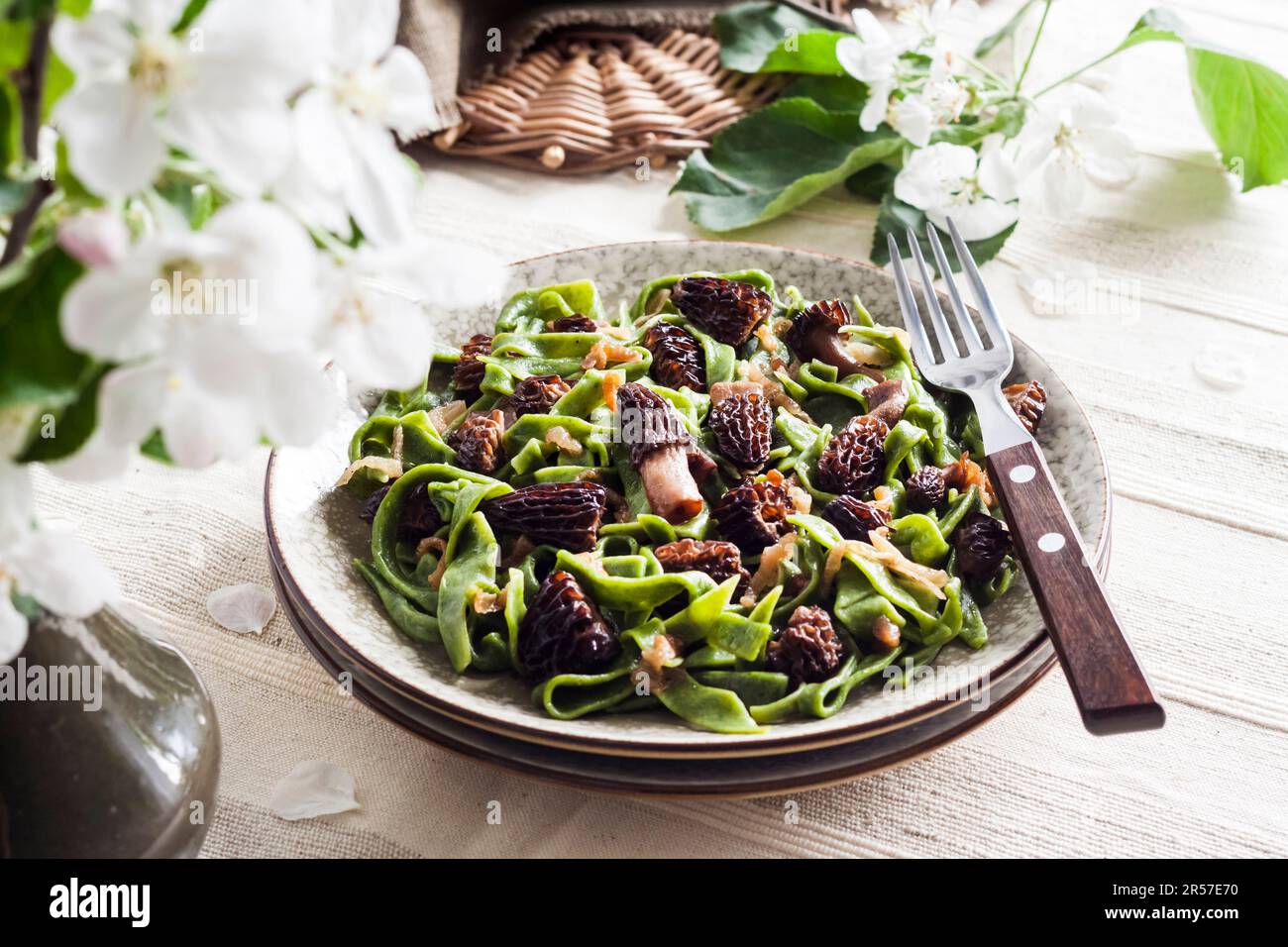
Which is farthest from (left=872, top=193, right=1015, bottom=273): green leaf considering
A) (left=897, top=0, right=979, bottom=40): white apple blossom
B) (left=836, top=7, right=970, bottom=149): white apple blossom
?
(left=897, top=0, right=979, bottom=40): white apple blossom

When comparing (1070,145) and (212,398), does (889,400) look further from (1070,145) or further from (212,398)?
(212,398)

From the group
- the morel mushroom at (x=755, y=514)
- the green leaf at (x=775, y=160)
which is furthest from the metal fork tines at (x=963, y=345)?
the green leaf at (x=775, y=160)

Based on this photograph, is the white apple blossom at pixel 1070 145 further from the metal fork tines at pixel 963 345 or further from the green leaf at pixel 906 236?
the metal fork tines at pixel 963 345

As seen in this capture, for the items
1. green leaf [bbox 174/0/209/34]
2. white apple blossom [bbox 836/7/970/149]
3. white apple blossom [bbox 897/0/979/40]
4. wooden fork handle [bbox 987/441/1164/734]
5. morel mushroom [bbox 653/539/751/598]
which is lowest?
morel mushroom [bbox 653/539/751/598]

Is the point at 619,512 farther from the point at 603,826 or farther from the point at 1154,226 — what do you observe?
the point at 1154,226

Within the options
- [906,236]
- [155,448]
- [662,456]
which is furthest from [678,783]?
[906,236]

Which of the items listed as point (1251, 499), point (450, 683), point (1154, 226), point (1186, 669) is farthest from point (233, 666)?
point (1154, 226)

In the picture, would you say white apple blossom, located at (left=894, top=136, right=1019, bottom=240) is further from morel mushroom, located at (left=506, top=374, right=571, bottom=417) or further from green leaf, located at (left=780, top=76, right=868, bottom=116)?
morel mushroom, located at (left=506, top=374, right=571, bottom=417)
